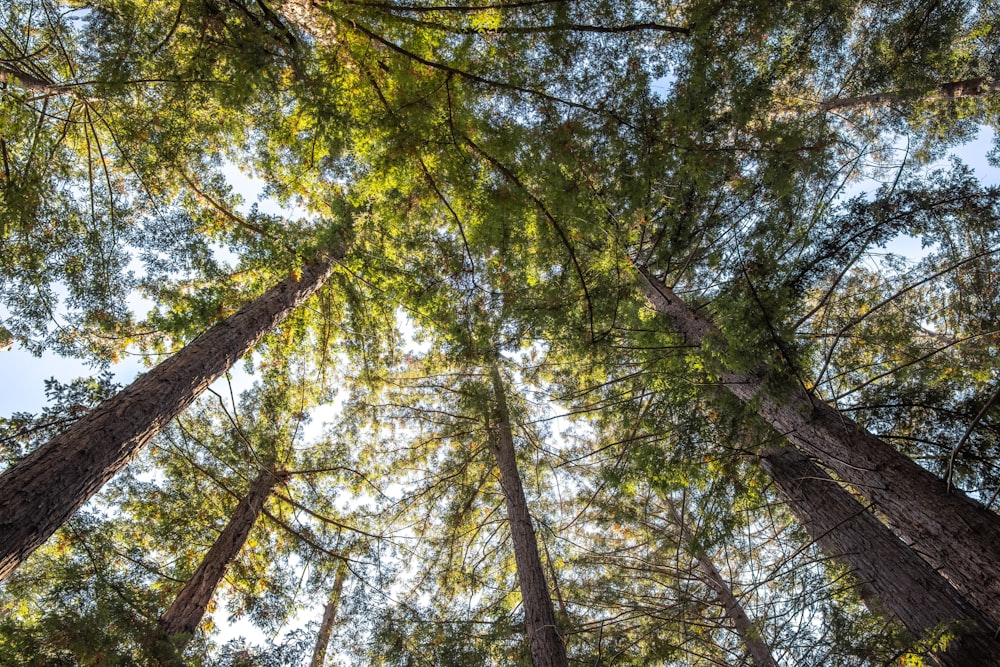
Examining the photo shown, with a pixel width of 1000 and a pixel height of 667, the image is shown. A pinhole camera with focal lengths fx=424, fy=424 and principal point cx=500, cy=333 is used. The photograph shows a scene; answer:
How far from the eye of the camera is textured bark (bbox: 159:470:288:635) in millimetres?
5172

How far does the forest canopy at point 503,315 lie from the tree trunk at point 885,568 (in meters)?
0.02

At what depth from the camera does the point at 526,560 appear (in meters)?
5.66

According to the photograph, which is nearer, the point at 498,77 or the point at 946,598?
the point at 946,598

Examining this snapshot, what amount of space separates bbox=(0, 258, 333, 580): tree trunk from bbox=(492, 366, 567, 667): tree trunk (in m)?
4.03

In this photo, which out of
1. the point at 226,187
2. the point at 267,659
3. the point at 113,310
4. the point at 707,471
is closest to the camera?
the point at 707,471

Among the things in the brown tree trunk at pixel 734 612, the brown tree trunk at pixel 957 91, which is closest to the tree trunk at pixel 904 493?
the brown tree trunk at pixel 734 612

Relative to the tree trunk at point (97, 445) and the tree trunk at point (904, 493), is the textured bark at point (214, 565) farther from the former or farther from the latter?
the tree trunk at point (904, 493)

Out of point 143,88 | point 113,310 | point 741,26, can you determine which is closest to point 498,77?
point 741,26

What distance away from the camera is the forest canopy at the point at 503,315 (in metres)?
3.27

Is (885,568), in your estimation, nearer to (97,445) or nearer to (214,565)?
(97,445)

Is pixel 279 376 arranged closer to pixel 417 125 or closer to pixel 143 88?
pixel 143 88

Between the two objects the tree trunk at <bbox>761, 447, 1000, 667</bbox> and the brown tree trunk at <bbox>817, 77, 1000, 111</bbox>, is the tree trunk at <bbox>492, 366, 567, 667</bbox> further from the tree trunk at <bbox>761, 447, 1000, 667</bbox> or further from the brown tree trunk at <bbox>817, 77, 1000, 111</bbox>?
the brown tree trunk at <bbox>817, 77, 1000, 111</bbox>

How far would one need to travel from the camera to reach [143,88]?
15.3 ft

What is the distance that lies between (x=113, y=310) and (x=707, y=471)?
7717mm
